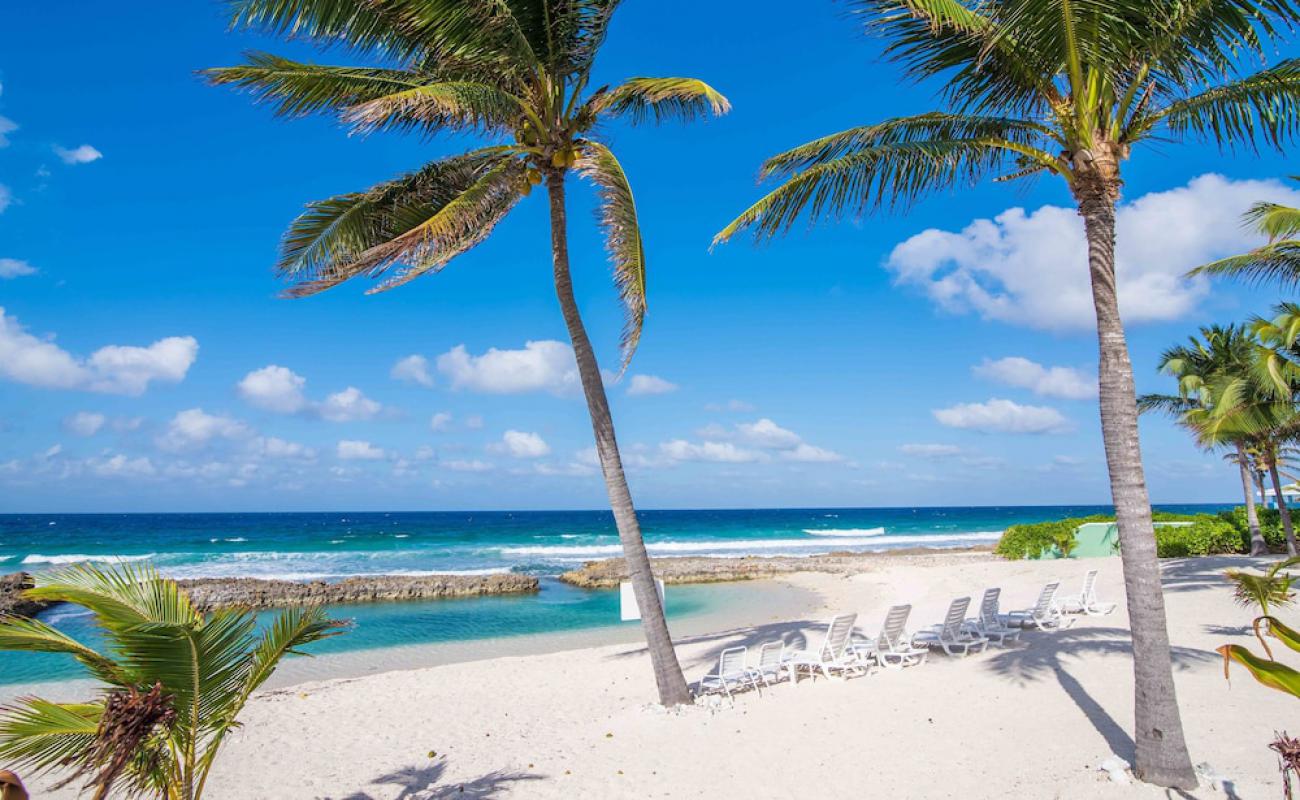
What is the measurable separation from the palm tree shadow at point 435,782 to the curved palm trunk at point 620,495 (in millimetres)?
2303

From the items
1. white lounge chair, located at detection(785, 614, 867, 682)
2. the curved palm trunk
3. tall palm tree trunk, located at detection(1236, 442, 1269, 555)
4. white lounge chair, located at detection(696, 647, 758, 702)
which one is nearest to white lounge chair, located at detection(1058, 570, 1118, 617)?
white lounge chair, located at detection(785, 614, 867, 682)

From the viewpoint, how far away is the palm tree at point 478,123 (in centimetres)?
763

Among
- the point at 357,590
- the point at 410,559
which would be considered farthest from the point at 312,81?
the point at 410,559

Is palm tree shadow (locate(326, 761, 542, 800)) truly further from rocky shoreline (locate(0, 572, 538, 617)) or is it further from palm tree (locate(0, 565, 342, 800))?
rocky shoreline (locate(0, 572, 538, 617))

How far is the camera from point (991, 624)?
1143 centimetres

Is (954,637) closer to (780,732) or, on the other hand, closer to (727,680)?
(727,680)

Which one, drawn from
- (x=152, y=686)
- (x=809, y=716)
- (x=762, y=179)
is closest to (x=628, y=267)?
(x=762, y=179)

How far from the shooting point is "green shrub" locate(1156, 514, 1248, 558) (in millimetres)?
21688

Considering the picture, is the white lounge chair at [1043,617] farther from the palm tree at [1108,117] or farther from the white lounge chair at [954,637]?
the palm tree at [1108,117]

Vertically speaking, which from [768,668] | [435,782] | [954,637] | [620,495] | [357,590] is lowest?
[357,590]

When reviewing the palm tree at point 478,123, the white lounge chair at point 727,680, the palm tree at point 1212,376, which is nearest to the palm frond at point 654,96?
the palm tree at point 478,123

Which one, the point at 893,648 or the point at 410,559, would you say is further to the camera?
the point at 410,559

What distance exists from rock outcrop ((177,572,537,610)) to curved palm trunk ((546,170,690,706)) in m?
18.1

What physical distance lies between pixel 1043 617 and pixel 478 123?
10.7 m
